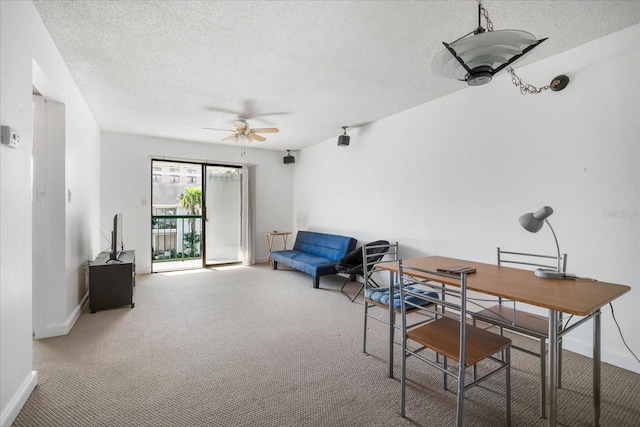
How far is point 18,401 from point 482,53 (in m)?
3.22

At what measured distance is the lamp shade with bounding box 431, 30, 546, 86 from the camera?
134 cm

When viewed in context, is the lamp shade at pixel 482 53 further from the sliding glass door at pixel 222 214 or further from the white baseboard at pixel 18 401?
the sliding glass door at pixel 222 214

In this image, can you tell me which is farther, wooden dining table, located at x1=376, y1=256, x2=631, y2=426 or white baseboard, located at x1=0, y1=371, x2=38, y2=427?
white baseboard, located at x1=0, y1=371, x2=38, y2=427

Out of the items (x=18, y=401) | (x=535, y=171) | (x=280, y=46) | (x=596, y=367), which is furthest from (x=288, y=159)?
(x=596, y=367)

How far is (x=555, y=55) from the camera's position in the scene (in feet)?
8.75

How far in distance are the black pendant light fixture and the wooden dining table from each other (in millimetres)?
1146

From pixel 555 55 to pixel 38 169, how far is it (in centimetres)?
482

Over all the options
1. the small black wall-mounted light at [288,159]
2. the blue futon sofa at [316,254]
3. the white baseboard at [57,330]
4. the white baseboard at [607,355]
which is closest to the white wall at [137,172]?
the small black wall-mounted light at [288,159]

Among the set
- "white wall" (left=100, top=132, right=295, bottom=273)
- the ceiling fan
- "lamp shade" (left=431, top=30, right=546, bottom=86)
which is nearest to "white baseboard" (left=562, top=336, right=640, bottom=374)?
"lamp shade" (left=431, top=30, right=546, bottom=86)

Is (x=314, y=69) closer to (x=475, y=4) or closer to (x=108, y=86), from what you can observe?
(x=475, y=4)

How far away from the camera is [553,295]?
4.93 ft

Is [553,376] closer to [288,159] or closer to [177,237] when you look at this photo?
[288,159]

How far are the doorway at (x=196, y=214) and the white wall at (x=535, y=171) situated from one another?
11.2 feet

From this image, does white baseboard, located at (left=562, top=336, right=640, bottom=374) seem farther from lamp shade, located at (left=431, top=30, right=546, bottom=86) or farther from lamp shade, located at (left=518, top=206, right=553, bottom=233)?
lamp shade, located at (left=431, top=30, right=546, bottom=86)
